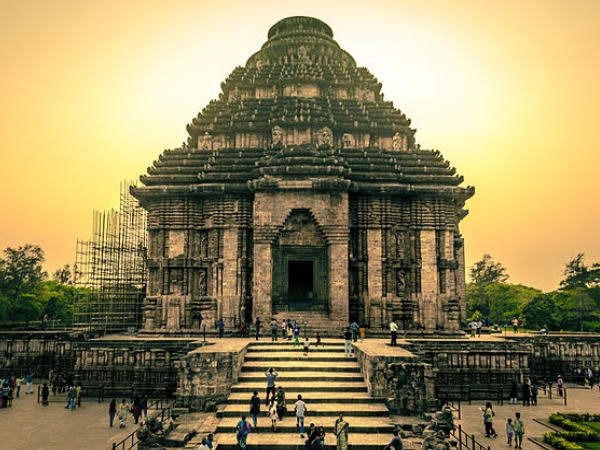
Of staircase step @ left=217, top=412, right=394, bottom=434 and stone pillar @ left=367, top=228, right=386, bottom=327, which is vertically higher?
stone pillar @ left=367, top=228, right=386, bottom=327

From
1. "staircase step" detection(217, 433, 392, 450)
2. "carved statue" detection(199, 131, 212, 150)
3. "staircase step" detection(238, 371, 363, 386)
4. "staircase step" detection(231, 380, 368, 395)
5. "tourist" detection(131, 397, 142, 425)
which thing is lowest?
"tourist" detection(131, 397, 142, 425)

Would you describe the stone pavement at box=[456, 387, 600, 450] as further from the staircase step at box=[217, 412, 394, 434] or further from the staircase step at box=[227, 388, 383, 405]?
the staircase step at box=[227, 388, 383, 405]

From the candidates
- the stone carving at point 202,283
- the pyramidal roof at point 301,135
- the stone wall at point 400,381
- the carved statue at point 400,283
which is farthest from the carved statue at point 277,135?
the stone wall at point 400,381

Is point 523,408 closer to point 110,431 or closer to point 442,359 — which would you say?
point 442,359

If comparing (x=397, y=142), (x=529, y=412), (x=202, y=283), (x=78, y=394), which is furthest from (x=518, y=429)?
(x=397, y=142)

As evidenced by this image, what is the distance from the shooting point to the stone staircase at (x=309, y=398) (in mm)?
12664

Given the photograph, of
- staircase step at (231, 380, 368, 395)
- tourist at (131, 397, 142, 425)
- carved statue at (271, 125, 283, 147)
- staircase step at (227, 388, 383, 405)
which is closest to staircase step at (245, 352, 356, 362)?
staircase step at (231, 380, 368, 395)

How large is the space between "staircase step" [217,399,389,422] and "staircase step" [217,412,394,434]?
7.3 inches

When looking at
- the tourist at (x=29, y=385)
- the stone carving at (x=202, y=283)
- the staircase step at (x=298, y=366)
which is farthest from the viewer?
the stone carving at (x=202, y=283)

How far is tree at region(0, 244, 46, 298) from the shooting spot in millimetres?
48953

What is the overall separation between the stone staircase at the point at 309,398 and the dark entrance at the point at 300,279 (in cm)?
716

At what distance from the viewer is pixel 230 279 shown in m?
24.6

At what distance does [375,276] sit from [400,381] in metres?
10.1

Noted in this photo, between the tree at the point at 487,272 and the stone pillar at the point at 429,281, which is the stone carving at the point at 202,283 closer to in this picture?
the stone pillar at the point at 429,281
